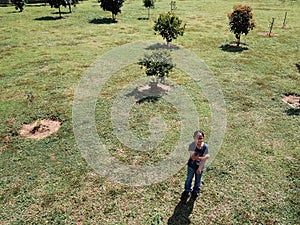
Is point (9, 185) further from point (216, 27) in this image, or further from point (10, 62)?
point (216, 27)

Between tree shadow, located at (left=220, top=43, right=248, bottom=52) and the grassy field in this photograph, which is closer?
the grassy field

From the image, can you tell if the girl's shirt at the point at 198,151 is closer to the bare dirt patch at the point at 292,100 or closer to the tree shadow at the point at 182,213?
the tree shadow at the point at 182,213

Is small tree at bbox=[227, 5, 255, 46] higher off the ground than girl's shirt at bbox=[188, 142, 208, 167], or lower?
higher

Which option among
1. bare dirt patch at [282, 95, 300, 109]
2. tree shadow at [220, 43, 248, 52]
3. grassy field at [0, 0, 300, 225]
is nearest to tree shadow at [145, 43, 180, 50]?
grassy field at [0, 0, 300, 225]

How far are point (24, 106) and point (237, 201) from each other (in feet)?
32.9

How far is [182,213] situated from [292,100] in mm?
9127

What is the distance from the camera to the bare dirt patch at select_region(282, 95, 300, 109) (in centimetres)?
1302

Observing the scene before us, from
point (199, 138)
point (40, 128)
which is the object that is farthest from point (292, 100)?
point (40, 128)

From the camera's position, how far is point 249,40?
74.9 ft

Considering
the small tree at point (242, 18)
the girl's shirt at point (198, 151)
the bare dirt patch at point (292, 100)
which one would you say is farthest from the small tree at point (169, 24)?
the girl's shirt at point (198, 151)

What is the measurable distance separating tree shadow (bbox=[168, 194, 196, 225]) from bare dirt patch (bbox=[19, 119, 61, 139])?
5.95 m

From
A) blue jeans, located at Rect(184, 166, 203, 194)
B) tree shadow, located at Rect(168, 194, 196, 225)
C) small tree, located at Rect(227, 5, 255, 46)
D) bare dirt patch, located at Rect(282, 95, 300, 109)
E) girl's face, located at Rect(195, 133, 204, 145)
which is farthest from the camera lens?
small tree, located at Rect(227, 5, 255, 46)

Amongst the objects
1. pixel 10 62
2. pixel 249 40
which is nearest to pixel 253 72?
pixel 249 40

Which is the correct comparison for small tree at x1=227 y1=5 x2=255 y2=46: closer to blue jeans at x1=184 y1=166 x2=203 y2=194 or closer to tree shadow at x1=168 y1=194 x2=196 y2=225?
blue jeans at x1=184 y1=166 x2=203 y2=194
